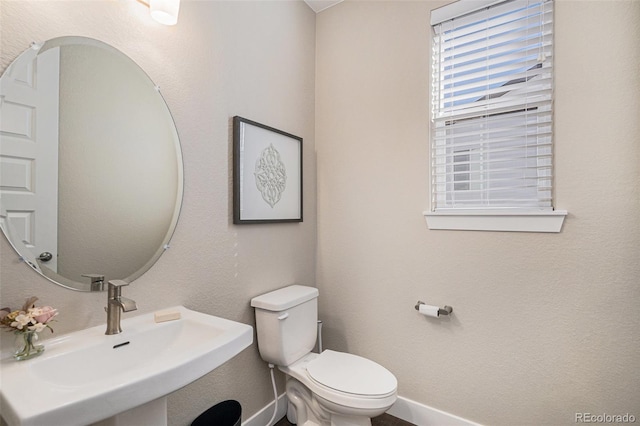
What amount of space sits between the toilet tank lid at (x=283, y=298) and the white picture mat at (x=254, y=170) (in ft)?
1.43

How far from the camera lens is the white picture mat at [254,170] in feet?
5.42

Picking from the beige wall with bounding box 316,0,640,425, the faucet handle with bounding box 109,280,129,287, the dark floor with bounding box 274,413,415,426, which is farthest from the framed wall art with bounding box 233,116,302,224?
the dark floor with bounding box 274,413,415,426

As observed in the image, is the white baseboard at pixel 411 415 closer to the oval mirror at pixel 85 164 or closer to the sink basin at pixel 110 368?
the sink basin at pixel 110 368

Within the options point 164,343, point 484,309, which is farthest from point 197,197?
point 484,309

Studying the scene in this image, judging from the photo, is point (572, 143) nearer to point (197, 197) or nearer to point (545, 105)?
point (545, 105)

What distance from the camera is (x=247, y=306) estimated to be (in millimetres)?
1676

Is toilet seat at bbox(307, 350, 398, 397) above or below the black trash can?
above

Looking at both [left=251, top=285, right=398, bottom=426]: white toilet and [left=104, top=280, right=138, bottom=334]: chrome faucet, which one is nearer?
[left=104, top=280, right=138, bottom=334]: chrome faucet

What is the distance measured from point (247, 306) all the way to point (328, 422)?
72 centimetres

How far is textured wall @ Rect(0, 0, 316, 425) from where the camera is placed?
102 centimetres

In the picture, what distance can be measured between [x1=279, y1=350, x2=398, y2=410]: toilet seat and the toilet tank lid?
1.10 ft

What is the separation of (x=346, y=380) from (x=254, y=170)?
118cm

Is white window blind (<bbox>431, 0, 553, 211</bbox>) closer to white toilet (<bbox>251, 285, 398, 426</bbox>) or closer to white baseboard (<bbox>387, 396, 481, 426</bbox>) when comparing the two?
white toilet (<bbox>251, 285, 398, 426</bbox>)

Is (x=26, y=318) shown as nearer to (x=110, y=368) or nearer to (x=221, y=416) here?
(x=110, y=368)
